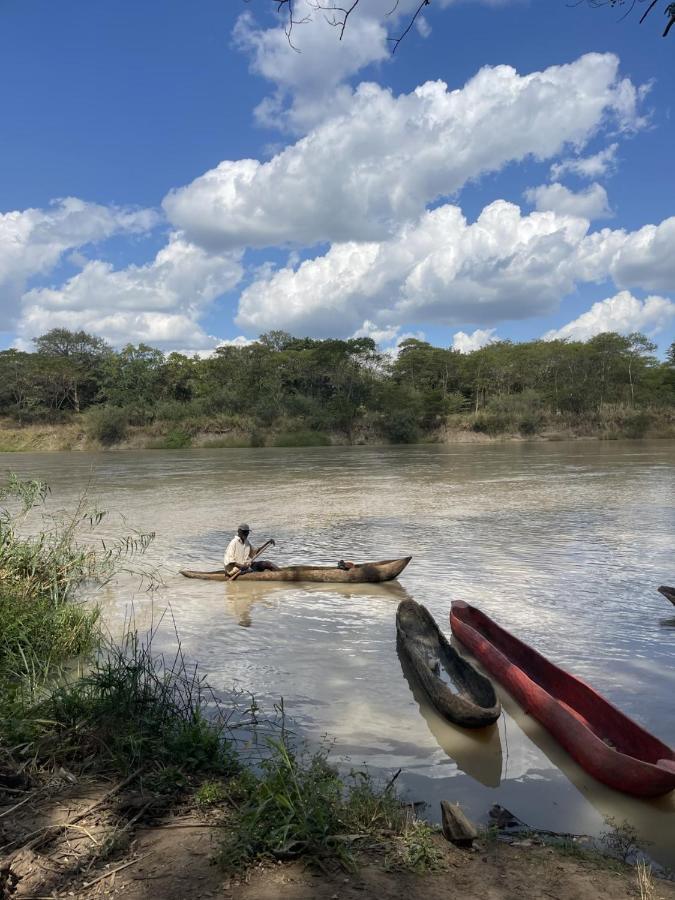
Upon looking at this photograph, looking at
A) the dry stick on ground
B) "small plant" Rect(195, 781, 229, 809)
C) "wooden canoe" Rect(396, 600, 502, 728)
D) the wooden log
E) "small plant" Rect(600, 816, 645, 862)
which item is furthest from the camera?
"wooden canoe" Rect(396, 600, 502, 728)

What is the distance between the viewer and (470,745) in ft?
15.1

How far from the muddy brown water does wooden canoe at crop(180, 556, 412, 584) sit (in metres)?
0.16

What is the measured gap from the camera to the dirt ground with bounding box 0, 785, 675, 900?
258cm

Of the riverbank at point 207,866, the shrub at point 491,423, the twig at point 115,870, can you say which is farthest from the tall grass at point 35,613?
the shrub at point 491,423

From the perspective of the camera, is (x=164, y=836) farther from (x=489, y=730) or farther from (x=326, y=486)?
(x=326, y=486)

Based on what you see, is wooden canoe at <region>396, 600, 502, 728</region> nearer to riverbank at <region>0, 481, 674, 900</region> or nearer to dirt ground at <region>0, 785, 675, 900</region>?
riverbank at <region>0, 481, 674, 900</region>

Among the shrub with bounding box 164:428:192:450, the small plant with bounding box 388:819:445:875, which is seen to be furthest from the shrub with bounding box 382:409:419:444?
the small plant with bounding box 388:819:445:875

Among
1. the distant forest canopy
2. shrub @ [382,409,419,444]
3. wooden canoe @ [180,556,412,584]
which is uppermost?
the distant forest canopy

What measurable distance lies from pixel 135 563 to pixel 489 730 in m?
7.84

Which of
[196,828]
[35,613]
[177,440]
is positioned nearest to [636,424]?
[177,440]

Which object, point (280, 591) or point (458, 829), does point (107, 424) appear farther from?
point (458, 829)

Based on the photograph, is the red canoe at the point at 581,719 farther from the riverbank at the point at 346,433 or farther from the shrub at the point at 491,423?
the shrub at the point at 491,423

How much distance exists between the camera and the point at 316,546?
41.6 ft

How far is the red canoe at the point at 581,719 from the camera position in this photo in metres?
3.76
